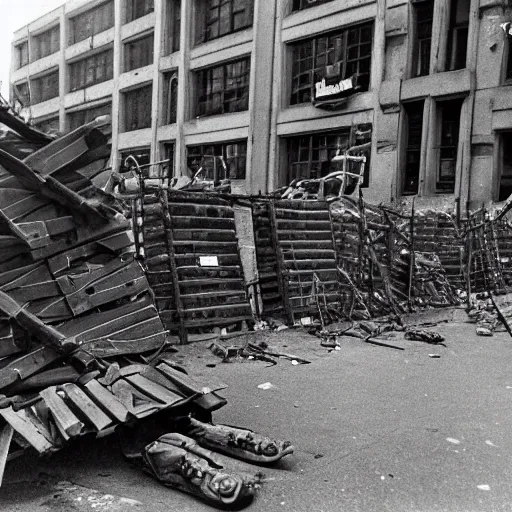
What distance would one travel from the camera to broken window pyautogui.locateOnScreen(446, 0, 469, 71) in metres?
20.2

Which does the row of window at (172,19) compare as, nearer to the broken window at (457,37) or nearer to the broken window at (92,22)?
the broken window at (92,22)

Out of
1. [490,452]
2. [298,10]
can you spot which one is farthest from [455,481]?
[298,10]

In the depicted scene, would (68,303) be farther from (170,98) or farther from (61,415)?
(170,98)

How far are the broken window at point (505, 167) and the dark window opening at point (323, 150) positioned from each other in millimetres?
4648

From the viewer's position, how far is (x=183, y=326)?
375 inches

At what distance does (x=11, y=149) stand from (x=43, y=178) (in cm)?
55

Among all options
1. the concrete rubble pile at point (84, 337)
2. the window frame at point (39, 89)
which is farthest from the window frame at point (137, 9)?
the concrete rubble pile at point (84, 337)

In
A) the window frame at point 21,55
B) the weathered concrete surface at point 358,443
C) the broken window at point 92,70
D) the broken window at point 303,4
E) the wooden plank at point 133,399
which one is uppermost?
the window frame at point 21,55

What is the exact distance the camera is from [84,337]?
5180 mm

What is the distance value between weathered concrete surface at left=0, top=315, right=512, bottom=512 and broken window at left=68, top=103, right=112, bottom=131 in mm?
29238

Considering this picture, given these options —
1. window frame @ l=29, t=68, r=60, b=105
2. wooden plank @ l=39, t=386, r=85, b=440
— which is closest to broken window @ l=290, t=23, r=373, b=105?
wooden plank @ l=39, t=386, r=85, b=440

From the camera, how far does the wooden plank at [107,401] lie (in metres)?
4.38

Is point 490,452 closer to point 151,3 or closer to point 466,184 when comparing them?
point 466,184

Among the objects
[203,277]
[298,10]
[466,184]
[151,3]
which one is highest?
[151,3]
